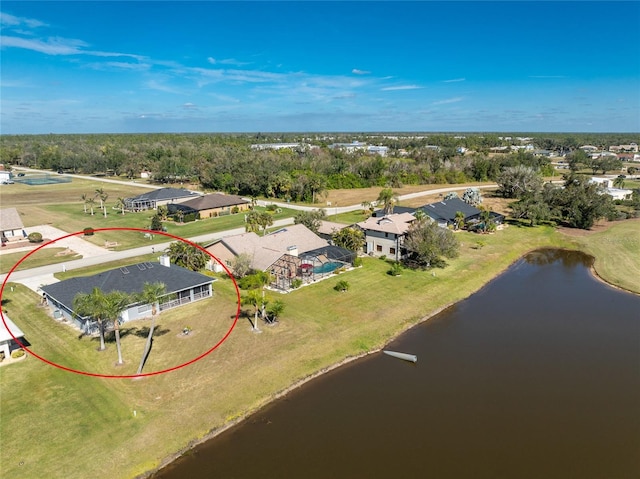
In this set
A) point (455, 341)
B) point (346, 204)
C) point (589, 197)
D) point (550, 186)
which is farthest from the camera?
point (346, 204)

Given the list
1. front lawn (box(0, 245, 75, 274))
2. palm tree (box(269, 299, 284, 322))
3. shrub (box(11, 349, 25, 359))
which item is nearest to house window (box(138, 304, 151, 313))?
shrub (box(11, 349, 25, 359))

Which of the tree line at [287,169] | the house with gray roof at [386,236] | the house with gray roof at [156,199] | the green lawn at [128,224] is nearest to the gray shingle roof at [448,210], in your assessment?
the house with gray roof at [386,236]

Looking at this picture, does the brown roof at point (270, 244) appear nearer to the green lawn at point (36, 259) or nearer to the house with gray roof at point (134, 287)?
the house with gray roof at point (134, 287)

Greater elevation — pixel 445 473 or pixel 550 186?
pixel 550 186

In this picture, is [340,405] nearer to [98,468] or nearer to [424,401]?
[424,401]

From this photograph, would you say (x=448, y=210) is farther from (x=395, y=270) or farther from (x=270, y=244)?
(x=270, y=244)

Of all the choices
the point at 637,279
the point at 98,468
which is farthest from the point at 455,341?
the point at 637,279

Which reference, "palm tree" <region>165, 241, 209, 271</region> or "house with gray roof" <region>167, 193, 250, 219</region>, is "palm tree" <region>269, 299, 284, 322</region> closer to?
"palm tree" <region>165, 241, 209, 271</region>
